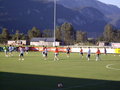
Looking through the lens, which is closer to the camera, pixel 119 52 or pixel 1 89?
pixel 1 89

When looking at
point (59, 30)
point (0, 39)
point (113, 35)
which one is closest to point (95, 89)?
point (0, 39)

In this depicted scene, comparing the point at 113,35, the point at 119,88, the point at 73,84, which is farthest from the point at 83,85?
the point at 113,35

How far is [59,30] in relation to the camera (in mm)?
134375

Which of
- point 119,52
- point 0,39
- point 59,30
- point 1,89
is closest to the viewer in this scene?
point 1,89

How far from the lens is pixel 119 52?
198 feet

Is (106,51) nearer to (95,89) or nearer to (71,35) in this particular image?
(95,89)

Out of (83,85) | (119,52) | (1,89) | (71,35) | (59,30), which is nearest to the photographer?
(1,89)

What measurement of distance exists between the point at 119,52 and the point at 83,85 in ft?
150

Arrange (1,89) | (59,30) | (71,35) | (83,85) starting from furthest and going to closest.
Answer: (71,35) → (59,30) → (83,85) → (1,89)

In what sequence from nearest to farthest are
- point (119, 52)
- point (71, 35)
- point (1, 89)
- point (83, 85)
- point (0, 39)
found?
point (1, 89)
point (83, 85)
point (119, 52)
point (0, 39)
point (71, 35)

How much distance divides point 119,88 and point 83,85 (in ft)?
6.50

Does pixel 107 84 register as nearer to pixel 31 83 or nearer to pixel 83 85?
pixel 83 85

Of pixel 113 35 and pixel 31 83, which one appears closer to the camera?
pixel 31 83

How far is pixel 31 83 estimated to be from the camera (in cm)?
1650
